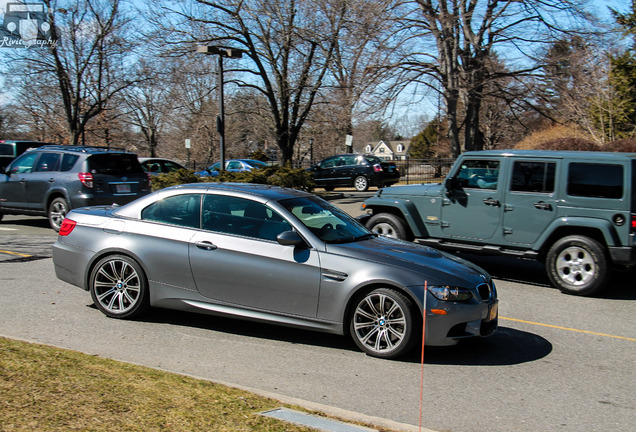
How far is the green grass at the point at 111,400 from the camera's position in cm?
369

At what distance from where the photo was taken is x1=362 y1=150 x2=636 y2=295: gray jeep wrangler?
8602 mm

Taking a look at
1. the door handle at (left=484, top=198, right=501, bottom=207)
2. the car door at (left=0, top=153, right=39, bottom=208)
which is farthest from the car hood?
the car door at (left=0, top=153, right=39, bottom=208)

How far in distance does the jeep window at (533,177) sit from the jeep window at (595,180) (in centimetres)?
30

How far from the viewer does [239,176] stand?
691 inches

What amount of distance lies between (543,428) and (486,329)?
1536mm

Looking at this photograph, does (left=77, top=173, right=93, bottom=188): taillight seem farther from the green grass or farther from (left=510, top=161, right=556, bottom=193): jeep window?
(left=510, top=161, right=556, bottom=193): jeep window

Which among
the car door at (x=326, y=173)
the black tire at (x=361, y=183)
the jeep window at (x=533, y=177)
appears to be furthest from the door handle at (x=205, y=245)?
the car door at (x=326, y=173)

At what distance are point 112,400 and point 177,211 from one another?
288 cm

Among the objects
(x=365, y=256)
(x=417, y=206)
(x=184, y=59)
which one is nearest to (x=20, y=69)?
(x=184, y=59)

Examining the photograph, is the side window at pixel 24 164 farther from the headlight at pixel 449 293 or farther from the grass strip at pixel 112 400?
the headlight at pixel 449 293

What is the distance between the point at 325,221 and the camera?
6516 millimetres

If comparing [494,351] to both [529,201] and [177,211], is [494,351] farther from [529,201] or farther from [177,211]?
[529,201]

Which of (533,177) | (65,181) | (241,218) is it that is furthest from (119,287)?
(65,181)

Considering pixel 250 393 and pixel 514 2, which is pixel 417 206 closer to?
pixel 250 393
